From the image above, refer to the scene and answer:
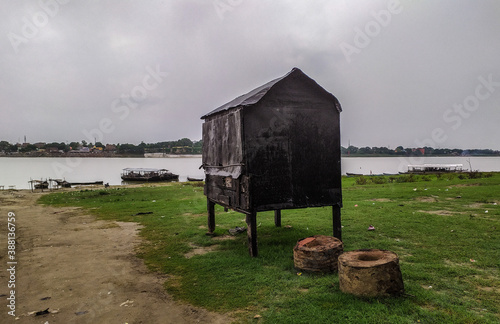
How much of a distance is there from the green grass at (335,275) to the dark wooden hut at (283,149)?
1.32 metres

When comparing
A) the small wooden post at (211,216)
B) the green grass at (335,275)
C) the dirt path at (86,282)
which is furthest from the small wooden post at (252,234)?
the small wooden post at (211,216)

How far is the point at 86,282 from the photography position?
22.5ft

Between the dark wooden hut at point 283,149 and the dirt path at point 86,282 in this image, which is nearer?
the dirt path at point 86,282

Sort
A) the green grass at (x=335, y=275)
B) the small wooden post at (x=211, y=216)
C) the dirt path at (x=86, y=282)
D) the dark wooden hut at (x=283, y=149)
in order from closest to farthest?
the green grass at (x=335, y=275), the dirt path at (x=86, y=282), the dark wooden hut at (x=283, y=149), the small wooden post at (x=211, y=216)

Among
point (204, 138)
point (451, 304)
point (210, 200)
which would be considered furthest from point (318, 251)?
point (204, 138)

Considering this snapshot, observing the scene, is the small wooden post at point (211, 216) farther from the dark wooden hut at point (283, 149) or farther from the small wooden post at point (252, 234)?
the small wooden post at point (252, 234)

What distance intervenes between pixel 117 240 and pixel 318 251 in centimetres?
732

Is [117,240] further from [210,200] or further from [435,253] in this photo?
[435,253]

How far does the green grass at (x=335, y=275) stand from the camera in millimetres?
4871

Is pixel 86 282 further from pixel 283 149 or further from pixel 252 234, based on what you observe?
pixel 283 149

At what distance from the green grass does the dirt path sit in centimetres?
45

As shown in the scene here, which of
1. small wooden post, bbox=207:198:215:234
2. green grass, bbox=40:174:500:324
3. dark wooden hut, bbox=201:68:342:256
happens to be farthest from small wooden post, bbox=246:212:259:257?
small wooden post, bbox=207:198:215:234

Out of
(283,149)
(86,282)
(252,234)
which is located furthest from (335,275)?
(86,282)

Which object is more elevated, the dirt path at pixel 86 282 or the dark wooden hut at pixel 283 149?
the dark wooden hut at pixel 283 149
